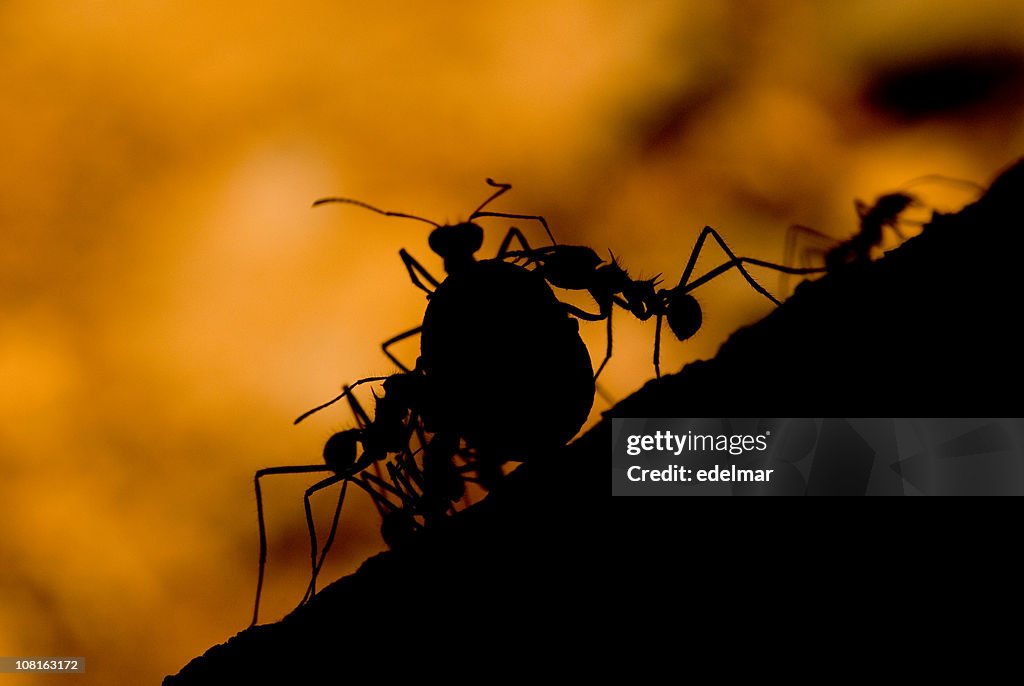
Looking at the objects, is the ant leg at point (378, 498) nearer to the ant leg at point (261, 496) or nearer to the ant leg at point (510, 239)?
the ant leg at point (261, 496)

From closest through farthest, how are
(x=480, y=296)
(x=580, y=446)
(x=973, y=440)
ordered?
(x=973, y=440) → (x=580, y=446) → (x=480, y=296)

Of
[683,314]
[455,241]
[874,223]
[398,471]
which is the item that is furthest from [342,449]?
[874,223]

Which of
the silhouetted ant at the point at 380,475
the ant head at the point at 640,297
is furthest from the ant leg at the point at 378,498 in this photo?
the ant head at the point at 640,297

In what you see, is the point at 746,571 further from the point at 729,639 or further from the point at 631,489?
the point at 631,489

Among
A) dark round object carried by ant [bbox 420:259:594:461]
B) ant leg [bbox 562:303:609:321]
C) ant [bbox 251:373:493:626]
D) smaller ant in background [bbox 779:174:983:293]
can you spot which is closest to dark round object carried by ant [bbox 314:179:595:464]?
A: dark round object carried by ant [bbox 420:259:594:461]

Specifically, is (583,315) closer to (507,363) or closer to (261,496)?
(507,363)

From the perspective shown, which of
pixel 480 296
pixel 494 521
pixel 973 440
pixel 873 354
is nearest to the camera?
pixel 973 440

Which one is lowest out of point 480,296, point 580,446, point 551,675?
point 551,675

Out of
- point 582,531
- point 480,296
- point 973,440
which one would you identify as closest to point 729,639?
point 582,531
